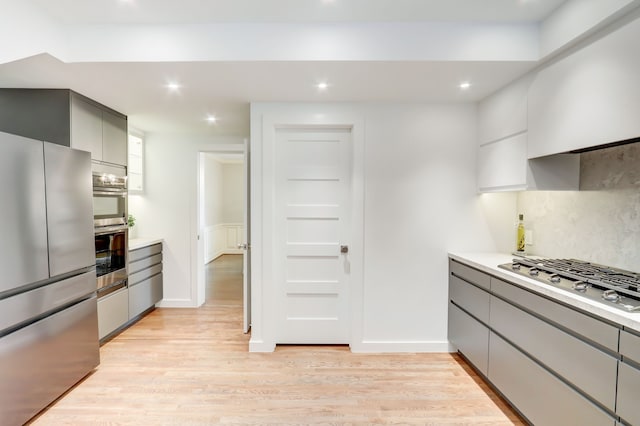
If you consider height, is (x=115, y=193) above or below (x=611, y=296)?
above

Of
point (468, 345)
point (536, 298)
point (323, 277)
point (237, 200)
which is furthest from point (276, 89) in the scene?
point (237, 200)

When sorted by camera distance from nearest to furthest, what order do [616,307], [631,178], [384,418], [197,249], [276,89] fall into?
[616,307]
[631,178]
[384,418]
[276,89]
[197,249]

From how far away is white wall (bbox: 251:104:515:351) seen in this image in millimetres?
2873

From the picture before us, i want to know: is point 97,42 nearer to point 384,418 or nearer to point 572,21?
point 572,21

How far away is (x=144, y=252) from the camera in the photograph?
3.65 meters

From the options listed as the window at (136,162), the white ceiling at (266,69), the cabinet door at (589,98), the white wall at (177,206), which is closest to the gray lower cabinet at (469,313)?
the cabinet door at (589,98)

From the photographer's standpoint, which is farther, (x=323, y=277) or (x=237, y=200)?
(x=237, y=200)

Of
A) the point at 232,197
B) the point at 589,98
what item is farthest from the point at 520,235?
the point at 232,197

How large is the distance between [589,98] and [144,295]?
4467 millimetres

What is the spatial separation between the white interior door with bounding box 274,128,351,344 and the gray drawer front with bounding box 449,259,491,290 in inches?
39.3

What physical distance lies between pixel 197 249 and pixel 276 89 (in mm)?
2577

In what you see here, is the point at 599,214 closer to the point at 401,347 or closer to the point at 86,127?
the point at 401,347

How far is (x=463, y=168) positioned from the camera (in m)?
2.89

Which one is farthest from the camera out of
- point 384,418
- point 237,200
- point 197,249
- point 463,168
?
point 237,200
